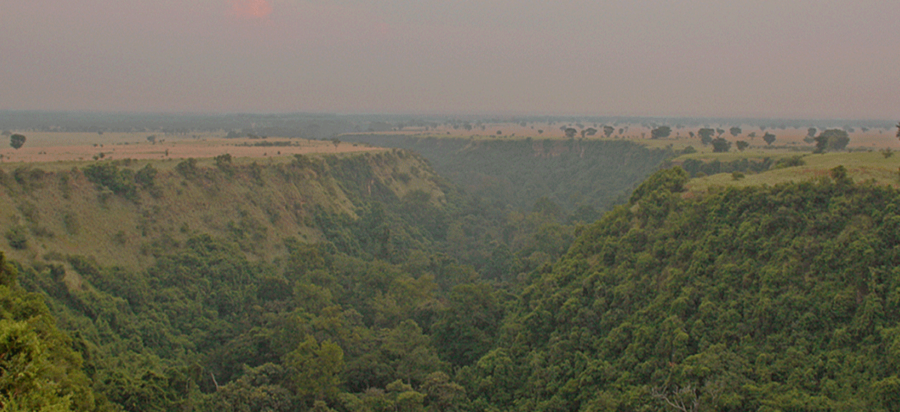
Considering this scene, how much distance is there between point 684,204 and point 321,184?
49932 mm

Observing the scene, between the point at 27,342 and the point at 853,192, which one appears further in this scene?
the point at 853,192

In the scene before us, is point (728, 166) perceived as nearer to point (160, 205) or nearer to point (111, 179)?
point (160, 205)

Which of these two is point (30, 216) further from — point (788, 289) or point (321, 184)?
point (788, 289)

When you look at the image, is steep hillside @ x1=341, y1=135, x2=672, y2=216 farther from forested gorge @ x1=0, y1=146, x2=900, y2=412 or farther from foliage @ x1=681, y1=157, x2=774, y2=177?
forested gorge @ x1=0, y1=146, x2=900, y2=412

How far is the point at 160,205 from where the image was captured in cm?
4888

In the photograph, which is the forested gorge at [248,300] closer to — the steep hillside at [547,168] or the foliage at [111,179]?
the foliage at [111,179]

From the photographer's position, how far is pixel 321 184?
237 feet

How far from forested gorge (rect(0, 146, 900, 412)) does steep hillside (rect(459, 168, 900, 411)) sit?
10cm

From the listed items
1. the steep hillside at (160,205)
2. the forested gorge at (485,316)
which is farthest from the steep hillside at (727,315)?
the steep hillside at (160,205)

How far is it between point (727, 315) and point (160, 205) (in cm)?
4643

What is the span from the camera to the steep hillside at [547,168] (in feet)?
355

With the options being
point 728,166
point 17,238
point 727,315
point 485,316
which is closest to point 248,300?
point 17,238

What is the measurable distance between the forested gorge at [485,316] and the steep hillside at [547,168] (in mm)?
49002

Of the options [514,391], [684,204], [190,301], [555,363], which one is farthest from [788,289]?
[190,301]
